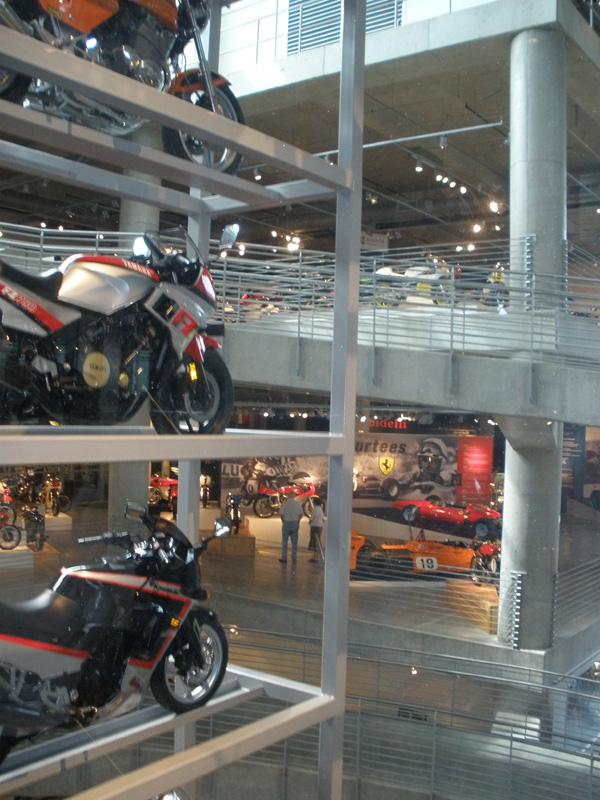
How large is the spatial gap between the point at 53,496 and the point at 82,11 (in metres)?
1.21

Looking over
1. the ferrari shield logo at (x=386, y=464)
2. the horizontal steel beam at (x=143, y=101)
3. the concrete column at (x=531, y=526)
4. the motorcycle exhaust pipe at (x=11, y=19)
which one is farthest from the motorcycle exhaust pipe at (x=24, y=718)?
the concrete column at (x=531, y=526)

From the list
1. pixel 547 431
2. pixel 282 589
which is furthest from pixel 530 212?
pixel 282 589

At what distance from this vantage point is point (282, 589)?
3.18 metres

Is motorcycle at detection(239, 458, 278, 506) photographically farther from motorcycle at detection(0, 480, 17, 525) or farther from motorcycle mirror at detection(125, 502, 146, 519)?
motorcycle mirror at detection(125, 502, 146, 519)

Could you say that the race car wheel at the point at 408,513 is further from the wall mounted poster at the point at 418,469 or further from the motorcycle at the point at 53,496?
the motorcycle at the point at 53,496

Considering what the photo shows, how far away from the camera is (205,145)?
1.71 meters

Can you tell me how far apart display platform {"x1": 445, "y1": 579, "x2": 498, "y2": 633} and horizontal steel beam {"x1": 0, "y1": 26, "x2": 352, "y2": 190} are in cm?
266

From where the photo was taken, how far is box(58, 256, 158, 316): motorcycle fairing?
47.9 inches

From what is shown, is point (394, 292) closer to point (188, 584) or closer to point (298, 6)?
point (298, 6)

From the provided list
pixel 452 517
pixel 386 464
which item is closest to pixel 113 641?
pixel 386 464

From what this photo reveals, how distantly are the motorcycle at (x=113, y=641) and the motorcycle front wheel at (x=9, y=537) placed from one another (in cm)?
62

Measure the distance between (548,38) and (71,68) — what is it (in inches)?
125

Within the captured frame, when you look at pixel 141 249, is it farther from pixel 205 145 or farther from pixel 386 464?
pixel 386 464

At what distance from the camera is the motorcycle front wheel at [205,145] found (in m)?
1.65
